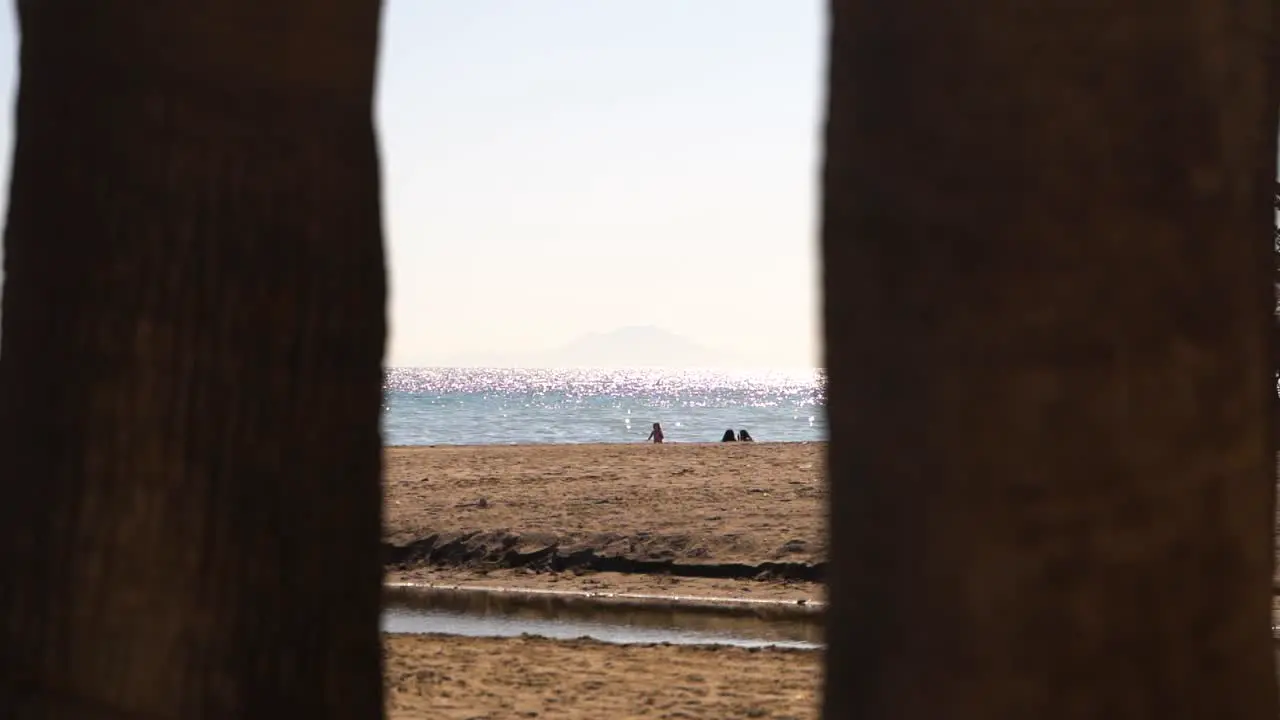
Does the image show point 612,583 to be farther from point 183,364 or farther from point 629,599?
point 183,364

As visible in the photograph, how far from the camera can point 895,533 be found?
309 centimetres

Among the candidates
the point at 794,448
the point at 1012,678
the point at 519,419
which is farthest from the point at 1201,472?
the point at 519,419

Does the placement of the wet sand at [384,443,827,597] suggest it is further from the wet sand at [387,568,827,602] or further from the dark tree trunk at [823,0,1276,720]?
the dark tree trunk at [823,0,1276,720]

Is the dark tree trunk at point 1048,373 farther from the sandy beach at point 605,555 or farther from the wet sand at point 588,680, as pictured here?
the wet sand at point 588,680

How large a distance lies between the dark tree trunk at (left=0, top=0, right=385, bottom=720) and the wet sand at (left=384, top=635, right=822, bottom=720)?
2.74m

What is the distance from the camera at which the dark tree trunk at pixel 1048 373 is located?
3.01 m

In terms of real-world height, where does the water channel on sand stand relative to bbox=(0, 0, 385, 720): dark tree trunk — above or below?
below

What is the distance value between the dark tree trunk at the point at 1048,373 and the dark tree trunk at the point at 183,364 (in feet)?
6.30

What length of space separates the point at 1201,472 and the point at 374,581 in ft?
8.18

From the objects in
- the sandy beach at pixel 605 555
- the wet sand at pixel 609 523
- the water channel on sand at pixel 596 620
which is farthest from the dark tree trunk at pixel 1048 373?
the wet sand at pixel 609 523

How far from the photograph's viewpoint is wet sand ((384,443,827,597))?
1290cm

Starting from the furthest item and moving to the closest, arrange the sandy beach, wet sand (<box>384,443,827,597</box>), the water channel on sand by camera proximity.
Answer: wet sand (<box>384,443,827,597</box>)
the water channel on sand
the sandy beach

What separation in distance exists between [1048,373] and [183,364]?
2453 mm

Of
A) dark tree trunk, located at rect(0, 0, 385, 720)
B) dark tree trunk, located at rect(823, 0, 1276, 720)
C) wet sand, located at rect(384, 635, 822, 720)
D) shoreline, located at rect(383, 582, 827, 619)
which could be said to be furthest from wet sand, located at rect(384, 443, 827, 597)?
dark tree trunk, located at rect(823, 0, 1276, 720)
